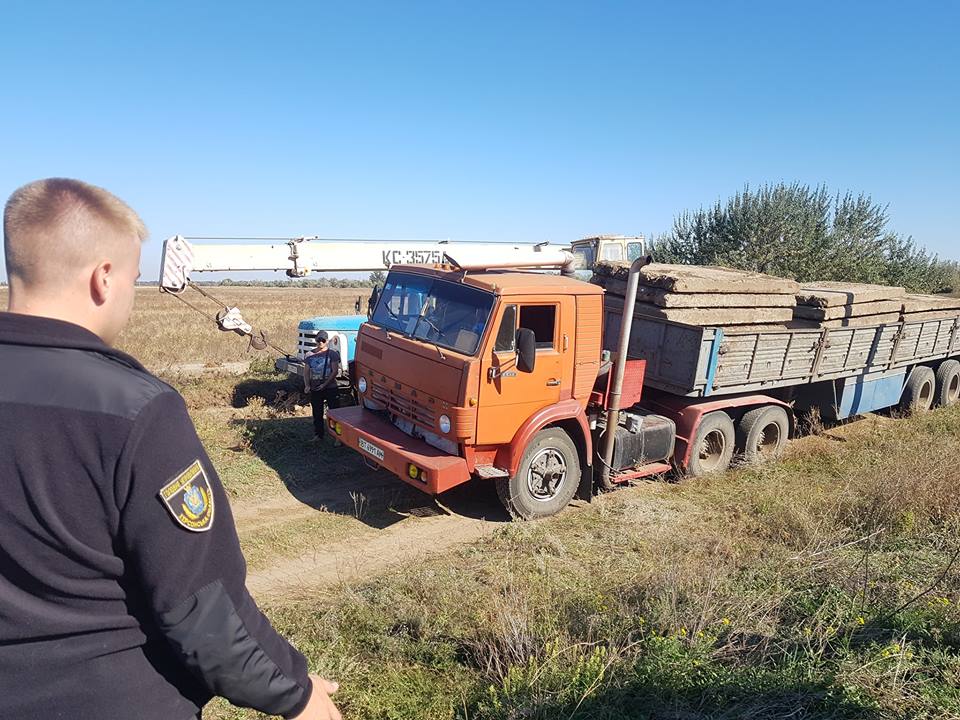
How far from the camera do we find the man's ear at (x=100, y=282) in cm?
131

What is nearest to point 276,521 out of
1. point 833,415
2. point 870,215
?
point 833,415

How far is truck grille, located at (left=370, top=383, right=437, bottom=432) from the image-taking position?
6004 millimetres

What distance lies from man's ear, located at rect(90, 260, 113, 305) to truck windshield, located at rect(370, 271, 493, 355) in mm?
4484

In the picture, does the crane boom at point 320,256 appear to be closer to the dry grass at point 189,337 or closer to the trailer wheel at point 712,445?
the trailer wheel at point 712,445

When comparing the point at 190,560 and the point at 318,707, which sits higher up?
the point at 190,560

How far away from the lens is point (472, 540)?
5934 mm

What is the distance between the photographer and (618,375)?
21.6 feet

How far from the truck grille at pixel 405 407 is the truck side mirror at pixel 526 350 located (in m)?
0.96

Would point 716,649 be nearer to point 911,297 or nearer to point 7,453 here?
point 7,453

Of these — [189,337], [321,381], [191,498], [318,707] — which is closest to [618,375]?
[321,381]

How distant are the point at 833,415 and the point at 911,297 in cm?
357

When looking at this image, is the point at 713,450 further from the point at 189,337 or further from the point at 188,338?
the point at 189,337

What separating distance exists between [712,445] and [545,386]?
3.12 meters

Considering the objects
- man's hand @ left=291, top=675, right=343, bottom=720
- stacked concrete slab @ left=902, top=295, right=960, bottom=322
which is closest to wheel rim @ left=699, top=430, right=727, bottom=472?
stacked concrete slab @ left=902, top=295, right=960, bottom=322
